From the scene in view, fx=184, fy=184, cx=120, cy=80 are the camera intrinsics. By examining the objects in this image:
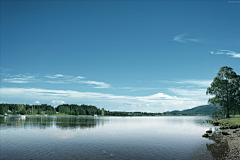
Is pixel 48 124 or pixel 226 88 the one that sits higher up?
pixel 226 88

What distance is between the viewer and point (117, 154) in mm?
30750

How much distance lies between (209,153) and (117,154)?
14959mm

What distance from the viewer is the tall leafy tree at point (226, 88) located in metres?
86.8

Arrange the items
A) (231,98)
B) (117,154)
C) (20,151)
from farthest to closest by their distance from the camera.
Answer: (231,98) → (20,151) → (117,154)

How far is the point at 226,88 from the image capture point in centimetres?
8825

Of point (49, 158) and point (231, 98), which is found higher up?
point (231, 98)

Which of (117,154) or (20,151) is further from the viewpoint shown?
(20,151)

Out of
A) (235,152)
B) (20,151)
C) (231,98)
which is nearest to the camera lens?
(235,152)

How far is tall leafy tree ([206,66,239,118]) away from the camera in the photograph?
8675 centimetres

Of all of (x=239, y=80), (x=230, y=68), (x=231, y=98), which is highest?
(x=230, y=68)

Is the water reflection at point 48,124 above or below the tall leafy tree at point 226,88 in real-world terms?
below

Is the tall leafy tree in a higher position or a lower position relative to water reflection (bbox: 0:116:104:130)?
higher

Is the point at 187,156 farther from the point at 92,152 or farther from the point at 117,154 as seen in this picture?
the point at 92,152

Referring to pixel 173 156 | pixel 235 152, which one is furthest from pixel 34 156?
pixel 235 152
